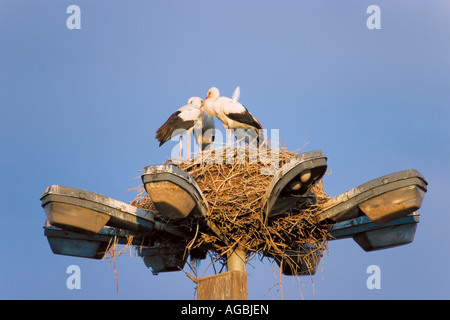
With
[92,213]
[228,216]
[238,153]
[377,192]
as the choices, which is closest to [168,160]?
[238,153]

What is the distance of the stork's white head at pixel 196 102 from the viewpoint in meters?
14.4

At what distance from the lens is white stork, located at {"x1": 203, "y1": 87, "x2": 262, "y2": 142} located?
1340 centimetres

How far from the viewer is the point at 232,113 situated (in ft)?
44.8

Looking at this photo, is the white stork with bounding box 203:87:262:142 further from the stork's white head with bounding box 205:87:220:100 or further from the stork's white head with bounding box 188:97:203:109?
the stork's white head with bounding box 205:87:220:100

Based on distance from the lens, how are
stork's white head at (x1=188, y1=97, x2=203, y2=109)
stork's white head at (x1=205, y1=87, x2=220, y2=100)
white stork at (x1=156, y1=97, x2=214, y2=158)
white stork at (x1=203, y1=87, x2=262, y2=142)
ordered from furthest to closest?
stork's white head at (x1=205, y1=87, x2=220, y2=100), stork's white head at (x1=188, y1=97, x2=203, y2=109), white stork at (x1=156, y1=97, x2=214, y2=158), white stork at (x1=203, y1=87, x2=262, y2=142)

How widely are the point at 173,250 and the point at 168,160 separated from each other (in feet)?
5.05

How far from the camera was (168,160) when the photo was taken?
10.4 meters

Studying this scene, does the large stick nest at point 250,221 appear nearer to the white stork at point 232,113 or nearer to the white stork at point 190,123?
the white stork at point 232,113

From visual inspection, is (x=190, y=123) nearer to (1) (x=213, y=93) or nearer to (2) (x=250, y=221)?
(1) (x=213, y=93)

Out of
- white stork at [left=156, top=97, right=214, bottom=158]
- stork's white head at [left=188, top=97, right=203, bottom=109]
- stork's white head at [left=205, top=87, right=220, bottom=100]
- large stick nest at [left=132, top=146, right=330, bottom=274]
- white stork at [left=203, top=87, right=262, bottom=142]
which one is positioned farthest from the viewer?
stork's white head at [left=205, top=87, right=220, bottom=100]

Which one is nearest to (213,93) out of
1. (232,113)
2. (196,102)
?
(196,102)

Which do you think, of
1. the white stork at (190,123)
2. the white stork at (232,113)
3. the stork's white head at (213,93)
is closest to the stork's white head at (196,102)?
the white stork at (190,123)

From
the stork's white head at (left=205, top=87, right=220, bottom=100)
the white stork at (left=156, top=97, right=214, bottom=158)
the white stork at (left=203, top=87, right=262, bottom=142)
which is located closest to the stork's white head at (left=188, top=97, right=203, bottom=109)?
the white stork at (left=156, top=97, right=214, bottom=158)
